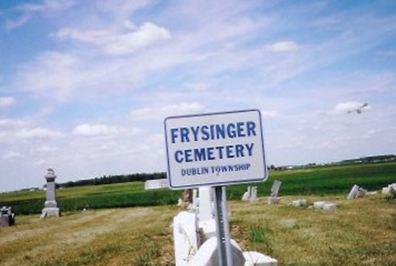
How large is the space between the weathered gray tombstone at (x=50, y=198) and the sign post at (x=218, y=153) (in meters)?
24.0

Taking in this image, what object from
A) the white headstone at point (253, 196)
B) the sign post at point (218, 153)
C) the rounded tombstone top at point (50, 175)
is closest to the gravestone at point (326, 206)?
the white headstone at point (253, 196)

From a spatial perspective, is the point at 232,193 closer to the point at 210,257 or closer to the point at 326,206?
the point at 326,206

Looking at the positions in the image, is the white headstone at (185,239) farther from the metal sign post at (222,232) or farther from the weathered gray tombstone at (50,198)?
the weathered gray tombstone at (50,198)

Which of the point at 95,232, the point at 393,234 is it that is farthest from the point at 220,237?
the point at 95,232

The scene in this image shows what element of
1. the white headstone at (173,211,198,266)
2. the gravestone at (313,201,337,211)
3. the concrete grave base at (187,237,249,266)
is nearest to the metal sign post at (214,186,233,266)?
the concrete grave base at (187,237,249,266)

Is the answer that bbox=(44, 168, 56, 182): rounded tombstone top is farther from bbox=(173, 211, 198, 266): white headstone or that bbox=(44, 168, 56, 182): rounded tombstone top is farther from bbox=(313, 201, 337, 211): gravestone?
bbox=(173, 211, 198, 266): white headstone

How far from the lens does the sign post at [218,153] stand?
400 centimetres

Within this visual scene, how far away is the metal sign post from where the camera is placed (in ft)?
13.0

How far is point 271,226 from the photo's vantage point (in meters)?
14.0

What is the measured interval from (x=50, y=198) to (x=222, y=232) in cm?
2458

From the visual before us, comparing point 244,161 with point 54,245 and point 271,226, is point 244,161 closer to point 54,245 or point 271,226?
point 271,226

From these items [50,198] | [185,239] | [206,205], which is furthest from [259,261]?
[50,198]

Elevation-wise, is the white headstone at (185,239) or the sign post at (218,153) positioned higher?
the sign post at (218,153)

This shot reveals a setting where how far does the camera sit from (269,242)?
11.5 m
